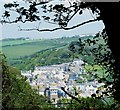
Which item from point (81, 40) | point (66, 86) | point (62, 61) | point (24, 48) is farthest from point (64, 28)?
point (24, 48)

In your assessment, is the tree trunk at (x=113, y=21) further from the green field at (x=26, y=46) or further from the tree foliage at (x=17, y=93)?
the tree foliage at (x=17, y=93)

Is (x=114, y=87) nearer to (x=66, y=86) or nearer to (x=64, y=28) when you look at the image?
(x=64, y=28)

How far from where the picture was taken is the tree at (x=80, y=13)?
176cm

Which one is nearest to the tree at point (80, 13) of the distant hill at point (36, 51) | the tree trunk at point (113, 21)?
the tree trunk at point (113, 21)

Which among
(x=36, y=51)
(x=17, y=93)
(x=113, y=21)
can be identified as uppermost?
(x=113, y=21)

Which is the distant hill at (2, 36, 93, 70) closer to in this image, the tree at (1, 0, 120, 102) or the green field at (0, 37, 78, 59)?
the green field at (0, 37, 78, 59)

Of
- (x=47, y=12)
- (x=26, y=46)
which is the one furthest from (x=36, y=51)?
(x=47, y=12)

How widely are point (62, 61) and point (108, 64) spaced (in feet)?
2.63

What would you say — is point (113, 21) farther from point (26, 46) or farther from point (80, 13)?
point (26, 46)

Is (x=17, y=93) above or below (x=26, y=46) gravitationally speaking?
below

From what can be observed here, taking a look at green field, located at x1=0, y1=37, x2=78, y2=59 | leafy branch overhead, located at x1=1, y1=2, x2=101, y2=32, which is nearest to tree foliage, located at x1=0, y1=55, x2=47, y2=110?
green field, located at x1=0, y1=37, x2=78, y2=59

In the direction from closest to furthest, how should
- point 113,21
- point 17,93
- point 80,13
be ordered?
point 113,21 → point 80,13 → point 17,93

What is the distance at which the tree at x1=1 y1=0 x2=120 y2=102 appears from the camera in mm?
1763

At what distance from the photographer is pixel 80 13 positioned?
2.21 metres
